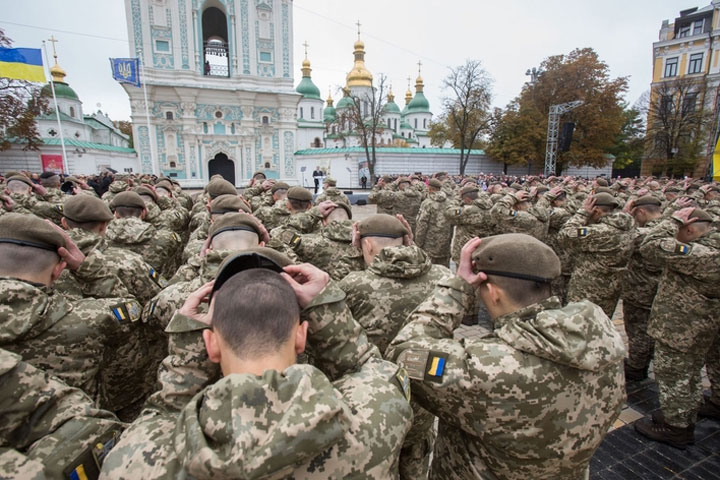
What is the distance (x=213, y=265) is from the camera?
2.22 metres

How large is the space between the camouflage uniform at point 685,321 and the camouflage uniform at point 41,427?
172 inches

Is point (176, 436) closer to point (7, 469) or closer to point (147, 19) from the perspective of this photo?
point (7, 469)

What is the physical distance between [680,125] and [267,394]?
4534 cm

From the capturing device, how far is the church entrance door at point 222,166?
32397 mm

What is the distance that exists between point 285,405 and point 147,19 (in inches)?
1400

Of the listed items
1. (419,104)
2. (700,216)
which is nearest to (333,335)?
(700,216)

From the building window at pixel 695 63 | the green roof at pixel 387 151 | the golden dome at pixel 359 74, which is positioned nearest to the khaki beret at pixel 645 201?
the green roof at pixel 387 151

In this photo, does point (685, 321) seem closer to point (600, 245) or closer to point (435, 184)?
point (600, 245)

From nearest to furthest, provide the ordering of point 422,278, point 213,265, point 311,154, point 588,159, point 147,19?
point 213,265
point 422,278
point 147,19
point 588,159
point 311,154

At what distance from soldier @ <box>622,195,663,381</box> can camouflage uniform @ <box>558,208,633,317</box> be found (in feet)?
0.43

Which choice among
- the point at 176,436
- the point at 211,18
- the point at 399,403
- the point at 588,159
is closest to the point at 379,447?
the point at 399,403

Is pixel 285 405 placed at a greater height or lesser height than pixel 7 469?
greater

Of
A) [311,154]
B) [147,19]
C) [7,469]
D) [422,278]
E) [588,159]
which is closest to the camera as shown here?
[7,469]

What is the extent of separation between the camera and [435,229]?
311 inches
